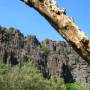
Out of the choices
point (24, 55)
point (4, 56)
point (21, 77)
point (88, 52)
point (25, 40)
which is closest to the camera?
point (88, 52)

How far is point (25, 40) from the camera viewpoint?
19788cm

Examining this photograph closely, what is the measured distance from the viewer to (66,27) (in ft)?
11.7

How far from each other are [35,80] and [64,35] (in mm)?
70953

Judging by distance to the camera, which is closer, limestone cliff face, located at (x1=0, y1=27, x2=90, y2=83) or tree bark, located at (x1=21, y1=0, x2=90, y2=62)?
tree bark, located at (x1=21, y1=0, x2=90, y2=62)

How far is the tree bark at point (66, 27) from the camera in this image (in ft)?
11.5

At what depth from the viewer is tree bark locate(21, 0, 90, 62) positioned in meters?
3.51

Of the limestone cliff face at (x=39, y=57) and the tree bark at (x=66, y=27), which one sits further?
the limestone cliff face at (x=39, y=57)

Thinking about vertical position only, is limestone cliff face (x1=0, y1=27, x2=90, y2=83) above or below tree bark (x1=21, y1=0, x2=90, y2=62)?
above

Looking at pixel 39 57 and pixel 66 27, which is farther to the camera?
pixel 39 57

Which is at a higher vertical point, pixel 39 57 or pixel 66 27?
pixel 39 57

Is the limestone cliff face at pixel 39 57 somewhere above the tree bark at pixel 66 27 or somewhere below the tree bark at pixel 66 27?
above

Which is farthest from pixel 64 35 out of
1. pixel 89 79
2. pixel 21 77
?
pixel 89 79

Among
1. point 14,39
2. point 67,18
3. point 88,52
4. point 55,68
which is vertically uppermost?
point 14,39

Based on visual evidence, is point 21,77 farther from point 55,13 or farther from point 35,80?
point 55,13
